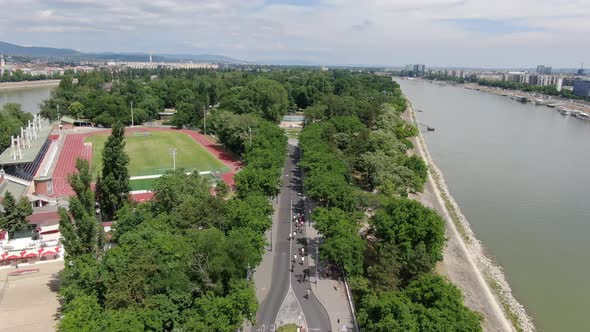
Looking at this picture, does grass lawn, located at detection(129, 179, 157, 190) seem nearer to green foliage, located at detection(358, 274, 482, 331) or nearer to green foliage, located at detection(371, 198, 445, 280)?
green foliage, located at detection(371, 198, 445, 280)

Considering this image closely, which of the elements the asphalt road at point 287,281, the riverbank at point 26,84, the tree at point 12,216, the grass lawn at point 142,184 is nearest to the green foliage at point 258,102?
the grass lawn at point 142,184

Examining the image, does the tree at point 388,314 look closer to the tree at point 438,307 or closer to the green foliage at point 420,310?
the green foliage at point 420,310

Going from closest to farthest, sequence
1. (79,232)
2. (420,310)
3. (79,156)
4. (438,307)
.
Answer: (420,310) → (438,307) → (79,232) → (79,156)

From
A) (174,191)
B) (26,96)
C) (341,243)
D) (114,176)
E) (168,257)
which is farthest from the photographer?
(26,96)

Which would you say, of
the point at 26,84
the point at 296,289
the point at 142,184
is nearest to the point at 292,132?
the point at 142,184

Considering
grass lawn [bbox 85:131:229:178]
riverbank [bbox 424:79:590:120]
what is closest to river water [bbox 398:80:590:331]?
grass lawn [bbox 85:131:229:178]

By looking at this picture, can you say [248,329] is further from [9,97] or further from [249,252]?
[9,97]

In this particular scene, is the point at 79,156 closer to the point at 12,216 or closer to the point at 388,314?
the point at 12,216

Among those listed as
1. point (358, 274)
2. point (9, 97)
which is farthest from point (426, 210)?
point (9, 97)
